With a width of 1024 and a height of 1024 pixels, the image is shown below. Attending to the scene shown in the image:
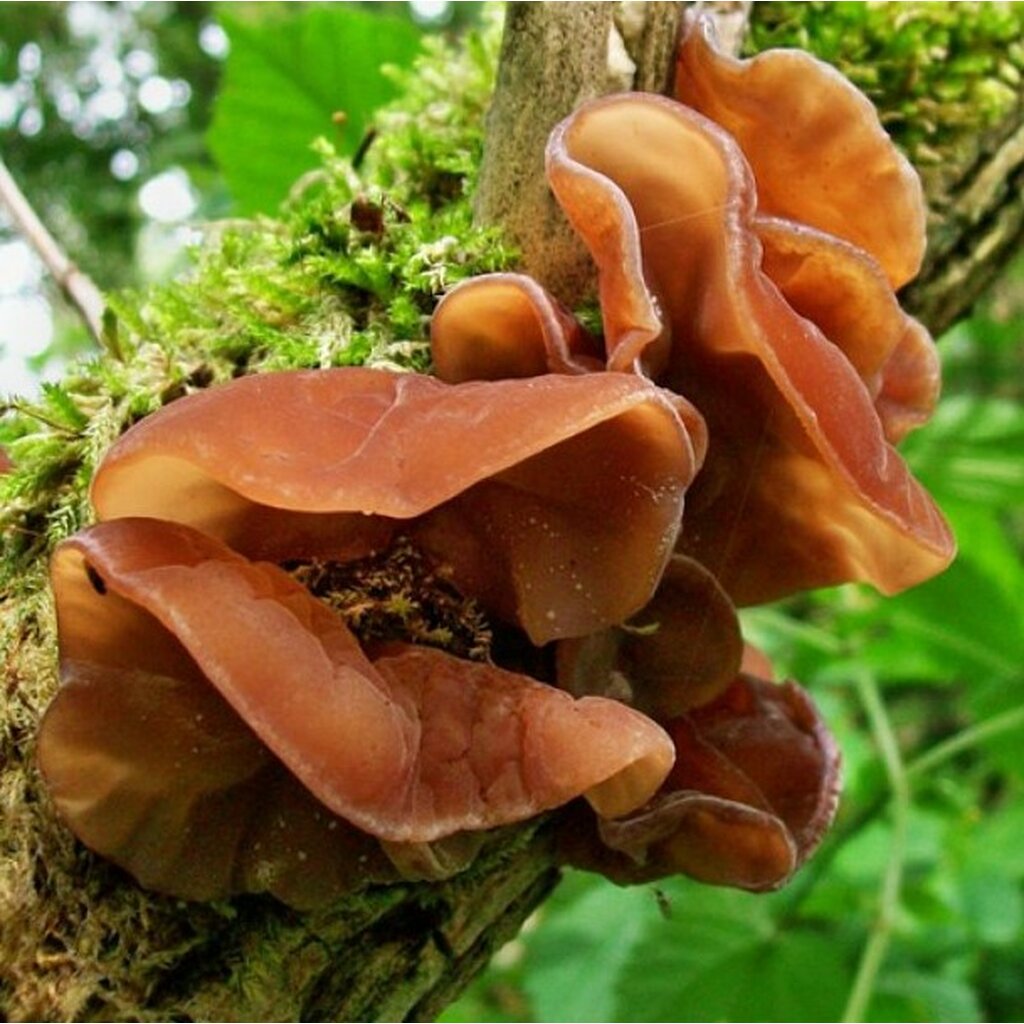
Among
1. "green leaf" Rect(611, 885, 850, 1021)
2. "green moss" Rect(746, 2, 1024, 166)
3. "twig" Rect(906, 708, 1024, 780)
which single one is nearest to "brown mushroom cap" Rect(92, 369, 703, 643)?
"green moss" Rect(746, 2, 1024, 166)

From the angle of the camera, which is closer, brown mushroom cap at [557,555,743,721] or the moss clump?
the moss clump

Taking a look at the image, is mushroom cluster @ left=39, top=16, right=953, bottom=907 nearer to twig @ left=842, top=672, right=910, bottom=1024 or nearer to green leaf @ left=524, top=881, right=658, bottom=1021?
twig @ left=842, top=672, right=910, bottom=1024

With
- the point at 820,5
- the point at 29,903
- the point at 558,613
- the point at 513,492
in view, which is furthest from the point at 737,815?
the point at 820,5

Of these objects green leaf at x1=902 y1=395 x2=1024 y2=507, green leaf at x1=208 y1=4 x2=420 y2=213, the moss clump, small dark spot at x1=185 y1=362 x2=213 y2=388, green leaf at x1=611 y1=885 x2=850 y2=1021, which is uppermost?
green leaf at x1=208 y1=4 x2=420 y2=213

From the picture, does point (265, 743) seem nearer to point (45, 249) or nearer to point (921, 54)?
point (45, 249)

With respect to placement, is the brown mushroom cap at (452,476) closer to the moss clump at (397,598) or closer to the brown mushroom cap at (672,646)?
the moss clump at (397,598)

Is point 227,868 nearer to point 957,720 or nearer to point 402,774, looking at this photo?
point 402,774
